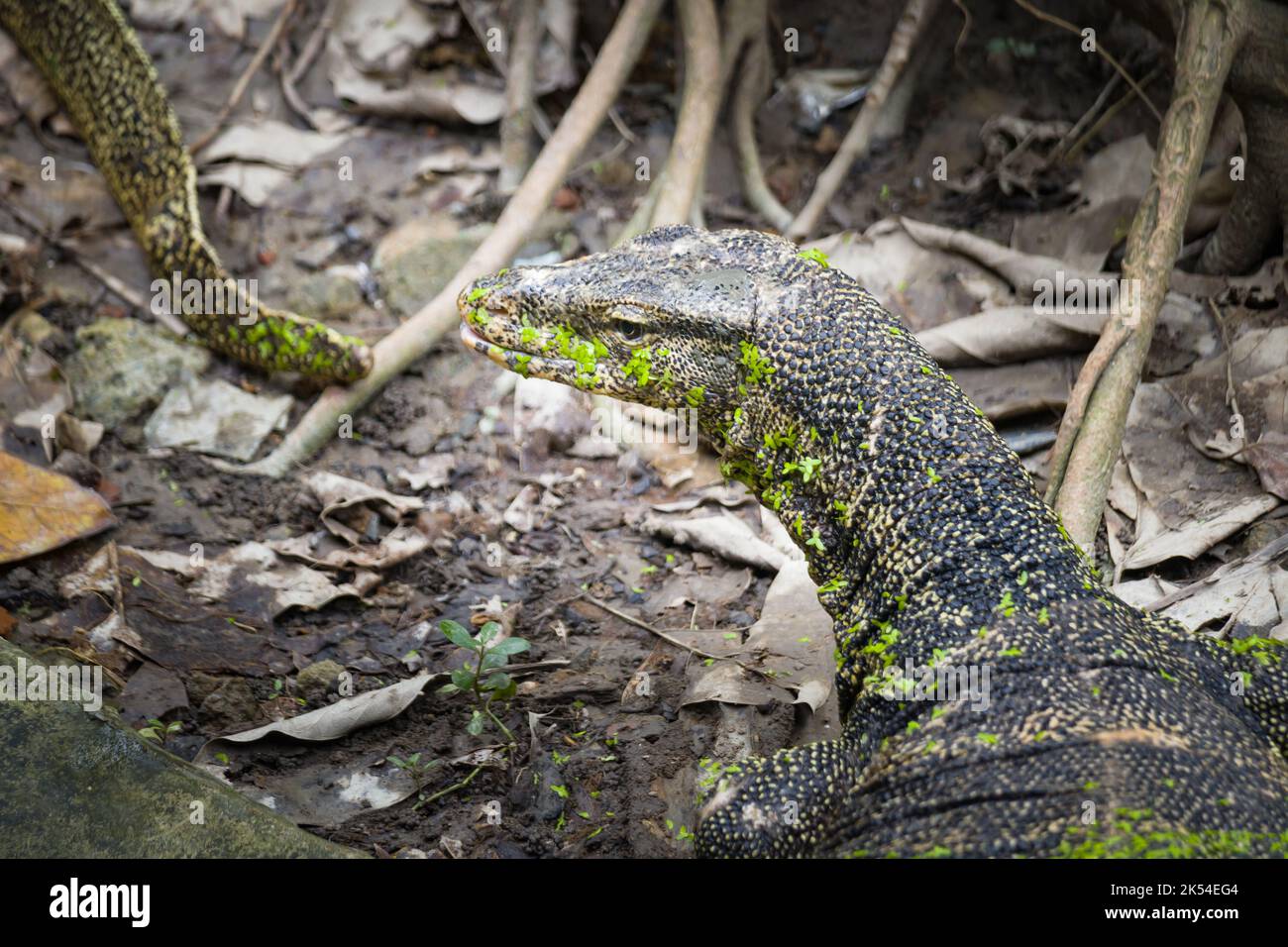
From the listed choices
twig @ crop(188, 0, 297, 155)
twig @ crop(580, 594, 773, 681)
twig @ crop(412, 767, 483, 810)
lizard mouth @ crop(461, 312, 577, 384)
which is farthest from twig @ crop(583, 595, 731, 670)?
twig @ crop(188, 0, 297, 155)

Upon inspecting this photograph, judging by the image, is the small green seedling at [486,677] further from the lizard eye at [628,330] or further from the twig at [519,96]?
the twig at [519,96]

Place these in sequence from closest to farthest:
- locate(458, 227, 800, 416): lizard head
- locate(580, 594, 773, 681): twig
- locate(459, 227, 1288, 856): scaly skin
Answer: locate(459, 227, 1288, 856): scaly skin
locate(458, 227, 800, 416): lizard head
locate(580, 594, 773, 681): twig

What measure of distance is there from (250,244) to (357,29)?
211 centimetres

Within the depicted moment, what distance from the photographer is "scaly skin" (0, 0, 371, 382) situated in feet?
22.1

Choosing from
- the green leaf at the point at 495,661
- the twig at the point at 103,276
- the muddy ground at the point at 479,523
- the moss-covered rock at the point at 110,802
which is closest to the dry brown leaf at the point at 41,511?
the muddy ground at the point at 479,523

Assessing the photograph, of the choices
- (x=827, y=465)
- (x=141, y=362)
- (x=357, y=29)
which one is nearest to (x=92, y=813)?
(x=827, y=465)

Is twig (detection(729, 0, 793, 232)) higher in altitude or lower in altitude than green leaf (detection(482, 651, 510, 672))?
higher

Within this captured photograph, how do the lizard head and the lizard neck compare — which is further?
the lizard head

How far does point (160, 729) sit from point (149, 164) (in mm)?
4673

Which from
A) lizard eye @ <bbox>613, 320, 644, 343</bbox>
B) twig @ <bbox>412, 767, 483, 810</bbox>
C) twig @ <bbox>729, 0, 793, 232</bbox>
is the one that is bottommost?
twig @ <bbox>412, 767, 483, 810</bbox>

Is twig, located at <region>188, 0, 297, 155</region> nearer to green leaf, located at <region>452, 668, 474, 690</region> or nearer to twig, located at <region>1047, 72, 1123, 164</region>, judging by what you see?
green leaf, located at <region>452, 668, 474, 690</region>

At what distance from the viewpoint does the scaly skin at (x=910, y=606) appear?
3258 millimetres

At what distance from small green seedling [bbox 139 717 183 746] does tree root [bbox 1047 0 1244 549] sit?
384 cm

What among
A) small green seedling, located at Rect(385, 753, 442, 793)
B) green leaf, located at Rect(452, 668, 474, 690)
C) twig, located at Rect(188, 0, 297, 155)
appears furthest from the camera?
twig, located at Rect(188, 0, 297, 155)
